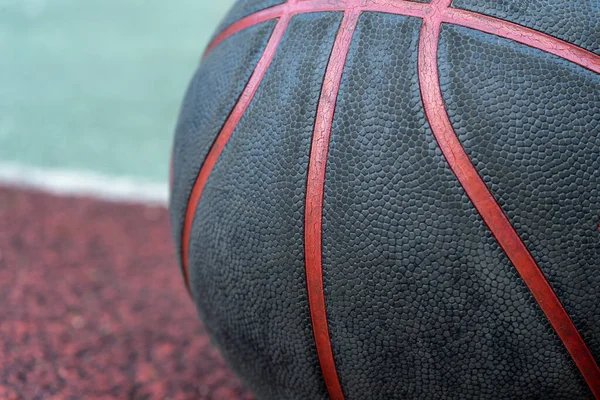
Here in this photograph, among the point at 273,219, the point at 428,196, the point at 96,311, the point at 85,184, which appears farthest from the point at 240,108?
the point at 85,184

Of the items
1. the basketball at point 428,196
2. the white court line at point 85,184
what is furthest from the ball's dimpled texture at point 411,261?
the white court line at point 85,184

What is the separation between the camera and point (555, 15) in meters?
1.88

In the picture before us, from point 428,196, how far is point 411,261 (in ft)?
0.58

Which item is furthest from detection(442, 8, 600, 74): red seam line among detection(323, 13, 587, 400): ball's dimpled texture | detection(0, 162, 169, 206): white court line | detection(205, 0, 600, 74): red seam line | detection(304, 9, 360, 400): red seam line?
detection(0, 162, 169, 206): white court line

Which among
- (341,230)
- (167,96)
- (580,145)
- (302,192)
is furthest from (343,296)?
(167,96)

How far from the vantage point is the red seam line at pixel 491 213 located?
1.79 meters

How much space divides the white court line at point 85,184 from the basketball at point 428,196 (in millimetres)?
4146

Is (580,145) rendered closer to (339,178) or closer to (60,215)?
(339,178)

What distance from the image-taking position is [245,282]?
2.11 m

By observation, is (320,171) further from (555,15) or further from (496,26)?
(555,15)

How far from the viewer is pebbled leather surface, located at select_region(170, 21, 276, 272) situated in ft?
7.07

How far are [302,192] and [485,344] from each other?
636 mm

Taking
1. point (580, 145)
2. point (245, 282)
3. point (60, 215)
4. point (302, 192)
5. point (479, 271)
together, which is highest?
point (580, 145)

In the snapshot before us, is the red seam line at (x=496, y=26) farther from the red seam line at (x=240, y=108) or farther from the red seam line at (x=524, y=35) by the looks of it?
the red seam line at (x=240, y=108)
